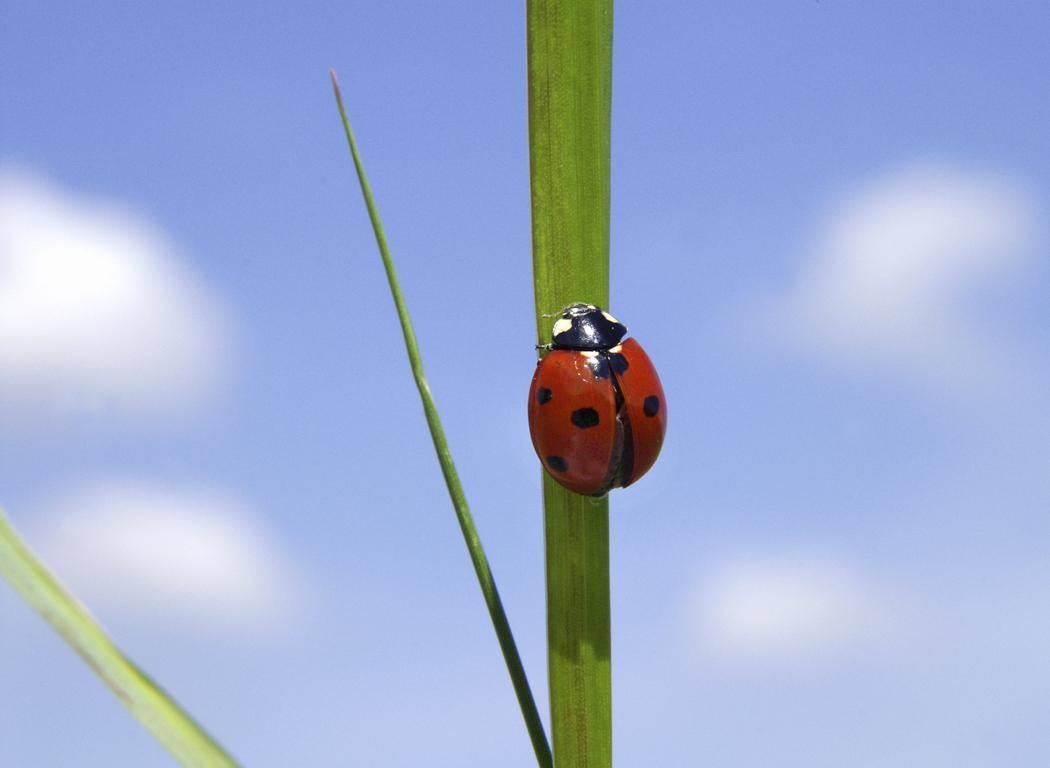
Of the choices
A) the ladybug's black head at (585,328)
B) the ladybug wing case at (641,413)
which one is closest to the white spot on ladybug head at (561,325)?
the ladybug's black head at (585,328)

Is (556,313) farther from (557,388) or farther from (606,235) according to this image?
(557,388)

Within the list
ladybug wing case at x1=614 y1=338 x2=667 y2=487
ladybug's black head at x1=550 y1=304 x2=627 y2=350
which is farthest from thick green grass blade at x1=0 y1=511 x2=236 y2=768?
ladybug wing case at x1=614 y1=338 x2=667 y2=487

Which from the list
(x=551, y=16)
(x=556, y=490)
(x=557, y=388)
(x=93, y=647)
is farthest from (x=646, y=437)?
(x=93, y=647)

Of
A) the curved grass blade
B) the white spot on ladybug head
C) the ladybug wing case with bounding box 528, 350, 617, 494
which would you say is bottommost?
the curved grass blade

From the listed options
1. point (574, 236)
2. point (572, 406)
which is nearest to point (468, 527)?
point (574, 236)

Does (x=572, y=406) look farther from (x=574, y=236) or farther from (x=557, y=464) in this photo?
(x=574, y=236)

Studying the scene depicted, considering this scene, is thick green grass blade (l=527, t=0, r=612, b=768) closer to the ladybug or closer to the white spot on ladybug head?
the white spot on ladybug head

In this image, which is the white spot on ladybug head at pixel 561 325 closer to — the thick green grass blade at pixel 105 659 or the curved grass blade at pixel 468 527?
the curved grass blade at pixel 468 527
